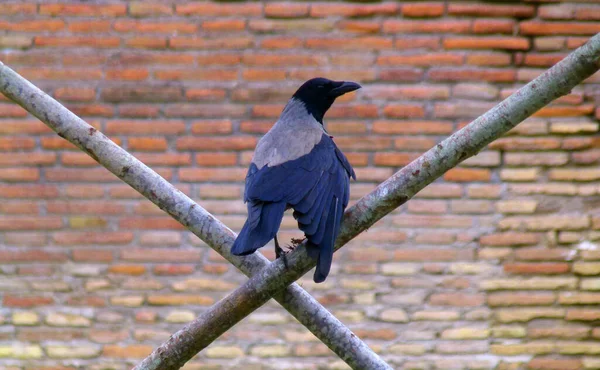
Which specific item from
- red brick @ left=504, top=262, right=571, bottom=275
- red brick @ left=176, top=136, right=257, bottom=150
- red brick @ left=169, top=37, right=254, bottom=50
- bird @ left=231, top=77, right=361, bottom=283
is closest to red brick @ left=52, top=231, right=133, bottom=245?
red brick @ left=176, top=136, right=257, bottom=150

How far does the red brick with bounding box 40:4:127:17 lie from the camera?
362 centimetres

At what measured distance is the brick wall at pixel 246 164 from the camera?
360 cm

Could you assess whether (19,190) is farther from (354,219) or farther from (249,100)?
(354,219)

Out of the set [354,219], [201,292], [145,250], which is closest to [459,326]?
[201,292]

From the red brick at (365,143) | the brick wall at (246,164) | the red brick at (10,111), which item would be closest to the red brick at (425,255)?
the brick wall at (246,164)

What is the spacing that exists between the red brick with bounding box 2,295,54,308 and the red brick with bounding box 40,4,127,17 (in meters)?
1.23

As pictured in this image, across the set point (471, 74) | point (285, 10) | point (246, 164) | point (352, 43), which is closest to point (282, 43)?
point (285, 10)

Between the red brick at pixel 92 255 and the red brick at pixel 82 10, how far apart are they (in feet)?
3.37

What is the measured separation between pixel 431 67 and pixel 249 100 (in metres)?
0.81

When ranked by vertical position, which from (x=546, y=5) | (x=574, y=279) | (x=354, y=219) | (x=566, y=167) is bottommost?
(x=354, y=219)

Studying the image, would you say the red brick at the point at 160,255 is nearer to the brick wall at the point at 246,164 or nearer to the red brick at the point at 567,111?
the brick wall at the point at 246,164

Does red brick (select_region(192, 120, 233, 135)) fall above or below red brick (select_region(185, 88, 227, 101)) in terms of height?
below

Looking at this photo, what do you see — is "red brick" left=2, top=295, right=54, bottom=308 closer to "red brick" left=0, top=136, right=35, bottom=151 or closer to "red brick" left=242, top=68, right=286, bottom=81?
"red brick" left=0, top=136, right=35, bottom=151

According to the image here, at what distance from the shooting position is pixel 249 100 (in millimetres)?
3627
